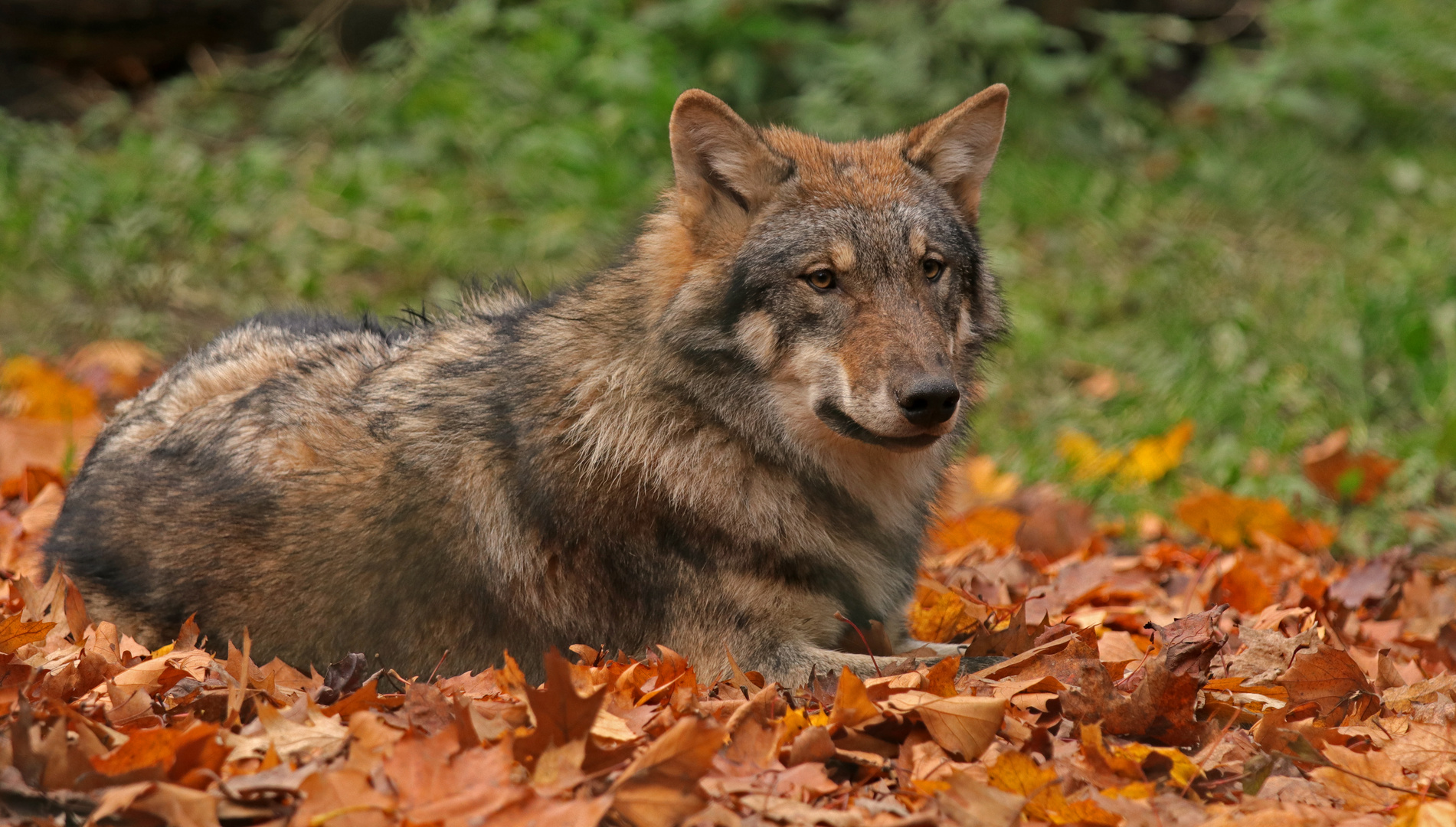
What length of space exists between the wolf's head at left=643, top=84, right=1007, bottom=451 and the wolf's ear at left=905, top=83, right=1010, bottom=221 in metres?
0.13

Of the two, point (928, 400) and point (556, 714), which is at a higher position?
point (928, 400)

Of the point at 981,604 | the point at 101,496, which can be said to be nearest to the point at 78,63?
the point at 101,496

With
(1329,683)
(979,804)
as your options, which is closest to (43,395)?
(979,804)

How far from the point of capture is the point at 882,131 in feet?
35.6

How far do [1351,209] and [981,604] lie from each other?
777 centimetres

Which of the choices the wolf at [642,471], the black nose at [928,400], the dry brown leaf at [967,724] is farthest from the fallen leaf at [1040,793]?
the black nose at [928,400]

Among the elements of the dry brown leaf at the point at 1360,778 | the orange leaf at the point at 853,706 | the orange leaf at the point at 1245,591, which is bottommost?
the orange leaf at the point at 1245,591

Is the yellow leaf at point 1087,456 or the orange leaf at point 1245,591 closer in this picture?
the orange leaf at point 1245,591

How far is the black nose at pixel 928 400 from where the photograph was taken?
12.9 feet

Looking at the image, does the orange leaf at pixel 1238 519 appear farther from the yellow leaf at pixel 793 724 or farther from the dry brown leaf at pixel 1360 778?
the yellow leaf at pixel 793 724

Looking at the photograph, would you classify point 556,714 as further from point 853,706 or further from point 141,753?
point 141,753

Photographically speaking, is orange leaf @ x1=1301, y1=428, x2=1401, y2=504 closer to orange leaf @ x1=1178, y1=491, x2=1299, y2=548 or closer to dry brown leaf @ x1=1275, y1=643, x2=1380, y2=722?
orange leaf @ x1=1178, y1=491, x2=1299, y2=548

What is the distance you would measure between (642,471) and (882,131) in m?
7.29

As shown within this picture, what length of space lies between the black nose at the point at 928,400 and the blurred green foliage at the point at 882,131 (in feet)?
14.4
